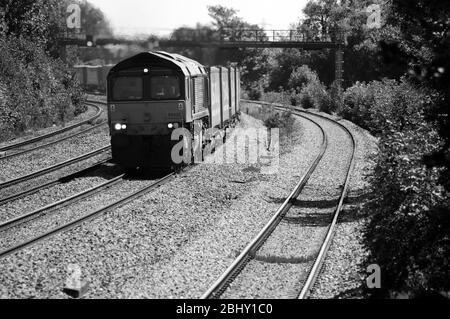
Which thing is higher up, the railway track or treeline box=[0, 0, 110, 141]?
treeline box=[0, 0, 110, 141]

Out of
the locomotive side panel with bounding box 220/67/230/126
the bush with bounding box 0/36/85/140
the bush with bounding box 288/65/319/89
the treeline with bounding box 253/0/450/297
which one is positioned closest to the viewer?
the treeline with bounding box 253/0/450/297

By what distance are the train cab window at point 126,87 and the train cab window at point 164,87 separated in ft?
1.20

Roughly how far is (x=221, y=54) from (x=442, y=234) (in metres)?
22.4

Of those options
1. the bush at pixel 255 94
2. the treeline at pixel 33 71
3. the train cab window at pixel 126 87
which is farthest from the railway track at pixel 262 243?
the bush at pixel 255 94

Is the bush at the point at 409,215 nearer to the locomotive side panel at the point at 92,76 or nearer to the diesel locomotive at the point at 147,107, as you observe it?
the diesel locomotive at the point at 147,107

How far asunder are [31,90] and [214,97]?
42.4 feet

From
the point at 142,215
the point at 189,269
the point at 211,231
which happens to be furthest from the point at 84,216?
the point at 189,269

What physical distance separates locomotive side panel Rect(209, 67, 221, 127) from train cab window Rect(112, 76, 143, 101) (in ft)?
13.3

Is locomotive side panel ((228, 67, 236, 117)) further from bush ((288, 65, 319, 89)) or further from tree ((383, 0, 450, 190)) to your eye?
bush ((288, 65, 319, 89))

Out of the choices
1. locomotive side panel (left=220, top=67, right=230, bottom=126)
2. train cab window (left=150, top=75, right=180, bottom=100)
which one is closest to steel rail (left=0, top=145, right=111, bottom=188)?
train cab window (left=150, top=75, right=180, bottom=100)

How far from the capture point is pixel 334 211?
1364 centimetres

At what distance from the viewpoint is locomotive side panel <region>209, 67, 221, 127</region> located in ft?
68.8

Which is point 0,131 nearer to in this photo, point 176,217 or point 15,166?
point 15,166

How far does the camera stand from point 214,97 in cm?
2184
